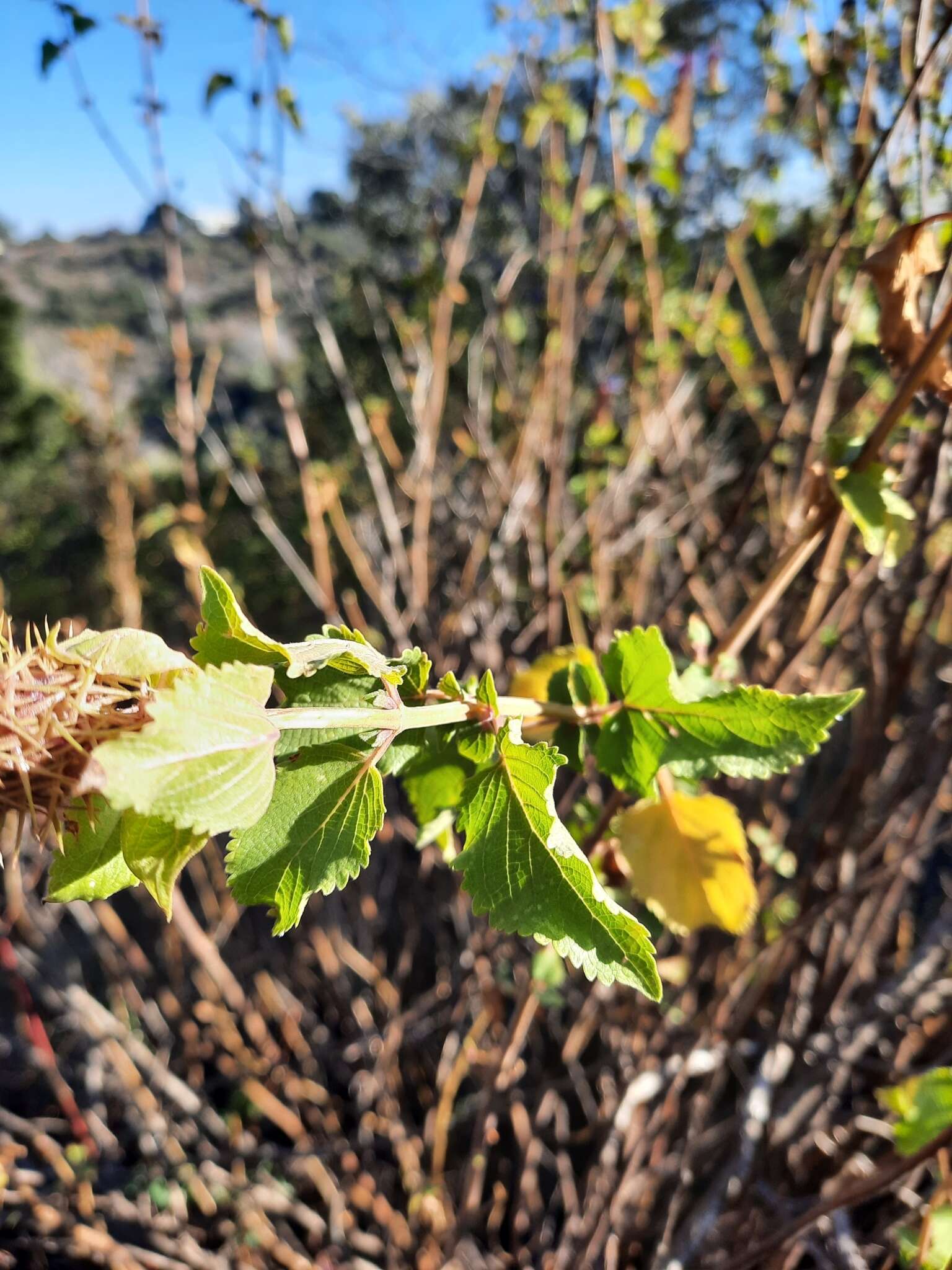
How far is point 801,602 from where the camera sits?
1.37 metres

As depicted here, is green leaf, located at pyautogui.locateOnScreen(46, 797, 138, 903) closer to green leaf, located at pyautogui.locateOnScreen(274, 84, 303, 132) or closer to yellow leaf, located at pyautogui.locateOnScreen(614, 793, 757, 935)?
yellow leaf, located at pyautogui.locateOnScreen(614, 793, 757, 935)

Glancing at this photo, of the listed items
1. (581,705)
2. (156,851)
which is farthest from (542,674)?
(156,851)

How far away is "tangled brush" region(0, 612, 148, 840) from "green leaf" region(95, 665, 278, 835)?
0.02 meters

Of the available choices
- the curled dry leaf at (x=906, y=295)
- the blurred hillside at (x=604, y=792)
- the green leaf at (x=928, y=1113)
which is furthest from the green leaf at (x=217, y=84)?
the green leaf at (x=928, y=1113)

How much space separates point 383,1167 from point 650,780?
1881 millimetres

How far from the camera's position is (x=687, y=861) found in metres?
0.79

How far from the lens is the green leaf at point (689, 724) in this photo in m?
0.57

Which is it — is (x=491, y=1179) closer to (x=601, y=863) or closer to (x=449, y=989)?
(x=449, y=989)

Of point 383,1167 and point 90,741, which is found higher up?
point 90,741

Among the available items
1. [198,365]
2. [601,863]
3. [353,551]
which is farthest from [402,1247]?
[198,365]

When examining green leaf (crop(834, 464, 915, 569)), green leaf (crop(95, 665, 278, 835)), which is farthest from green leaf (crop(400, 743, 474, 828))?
green leaf (crop(834, 464, 915, 569))

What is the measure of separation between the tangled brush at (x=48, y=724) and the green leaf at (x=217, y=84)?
159 centimetres

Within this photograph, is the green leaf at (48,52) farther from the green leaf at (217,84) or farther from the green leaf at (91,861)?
the green leaf at (91,861)

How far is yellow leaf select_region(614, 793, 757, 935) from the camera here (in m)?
0.79
